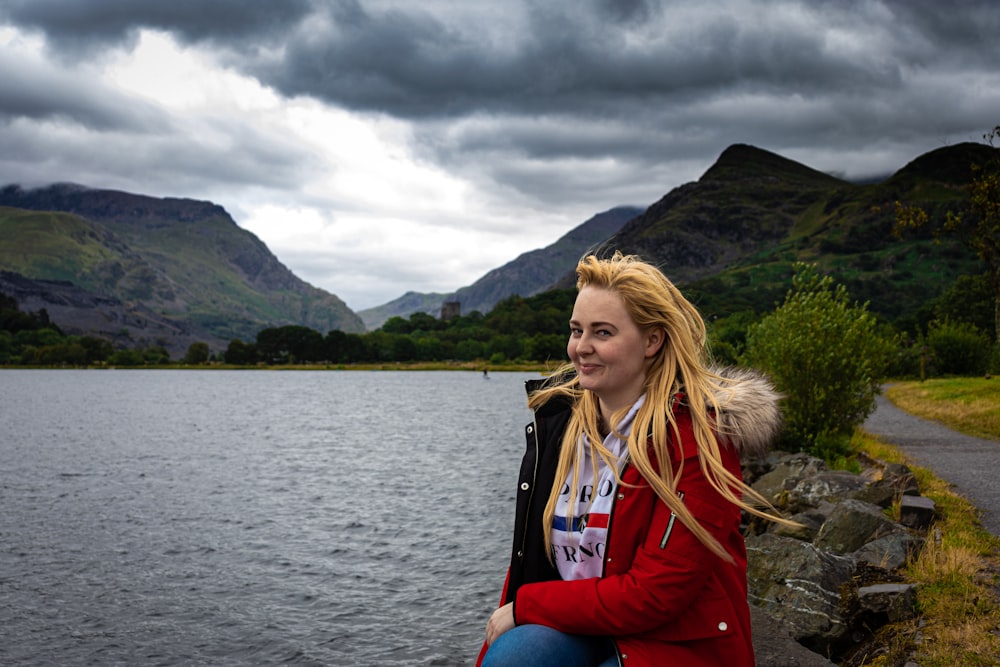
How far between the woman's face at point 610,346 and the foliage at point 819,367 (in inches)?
753

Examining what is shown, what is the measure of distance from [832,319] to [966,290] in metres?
98.2

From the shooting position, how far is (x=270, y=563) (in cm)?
2178

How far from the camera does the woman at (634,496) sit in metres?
4.12

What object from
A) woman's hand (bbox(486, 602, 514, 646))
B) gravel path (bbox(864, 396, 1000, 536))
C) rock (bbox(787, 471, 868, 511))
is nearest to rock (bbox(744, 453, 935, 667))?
rock (bbox(787, 471, 868, 511))

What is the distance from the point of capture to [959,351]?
192 feet

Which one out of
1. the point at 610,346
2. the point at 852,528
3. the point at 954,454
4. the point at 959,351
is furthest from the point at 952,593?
the point at 959,351

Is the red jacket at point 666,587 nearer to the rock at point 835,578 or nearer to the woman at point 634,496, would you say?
the woman at point 634,496

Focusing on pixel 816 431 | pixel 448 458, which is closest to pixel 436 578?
pixel 816 431

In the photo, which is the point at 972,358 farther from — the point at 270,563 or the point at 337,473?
the point at 270,563

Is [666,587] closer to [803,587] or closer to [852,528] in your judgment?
[803,587]

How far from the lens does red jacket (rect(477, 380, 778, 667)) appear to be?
13.4 ft

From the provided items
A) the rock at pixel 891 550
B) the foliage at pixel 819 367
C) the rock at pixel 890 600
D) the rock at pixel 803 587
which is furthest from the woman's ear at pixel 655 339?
the foliage at pixel 819 367

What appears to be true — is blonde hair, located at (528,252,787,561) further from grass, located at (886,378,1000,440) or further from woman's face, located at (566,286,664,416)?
grass, located at (886,378,1000,440)

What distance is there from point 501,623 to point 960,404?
34.5 metres
